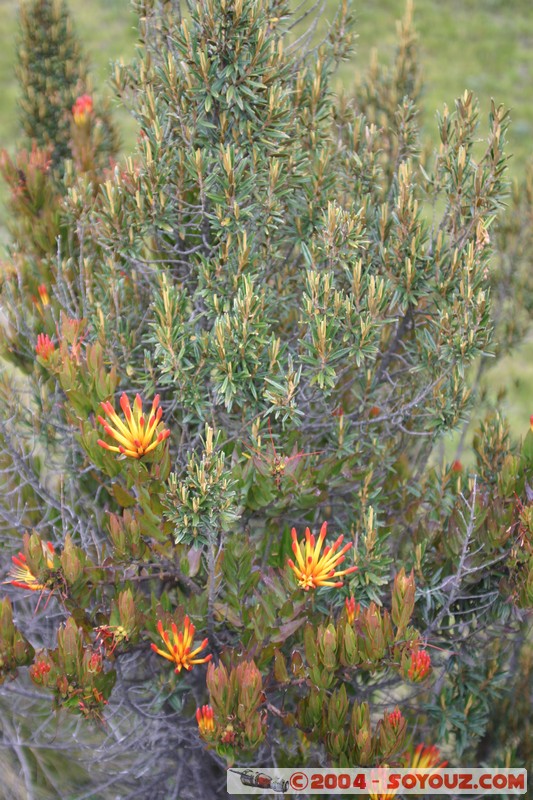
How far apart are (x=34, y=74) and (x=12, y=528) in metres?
2.87

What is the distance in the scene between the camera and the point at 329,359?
7.97 ft

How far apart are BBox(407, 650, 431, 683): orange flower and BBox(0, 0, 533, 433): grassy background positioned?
32.2 ft

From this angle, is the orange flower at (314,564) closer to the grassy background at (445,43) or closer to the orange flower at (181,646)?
the orange flower at (181,646)

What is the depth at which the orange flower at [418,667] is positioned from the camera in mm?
2230

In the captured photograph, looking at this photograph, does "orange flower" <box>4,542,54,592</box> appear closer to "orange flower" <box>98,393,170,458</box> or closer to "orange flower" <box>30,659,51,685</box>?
"orange flower" <box>30,659,51,685</box>

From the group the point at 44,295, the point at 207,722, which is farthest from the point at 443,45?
the point at 207,722

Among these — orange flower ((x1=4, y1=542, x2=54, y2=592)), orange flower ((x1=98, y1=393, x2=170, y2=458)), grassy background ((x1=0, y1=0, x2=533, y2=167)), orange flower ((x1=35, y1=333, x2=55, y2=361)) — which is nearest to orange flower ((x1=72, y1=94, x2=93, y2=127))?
orange flower ((x1=35, y1=333, x2=55, y2=361))

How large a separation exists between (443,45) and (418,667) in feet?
43.5

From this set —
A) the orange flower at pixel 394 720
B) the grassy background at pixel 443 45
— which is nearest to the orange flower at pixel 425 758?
the orange flower at pixel 394 720

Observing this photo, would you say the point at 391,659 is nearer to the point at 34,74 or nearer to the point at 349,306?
the point at 349,306

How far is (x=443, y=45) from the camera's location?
1349 centimetres

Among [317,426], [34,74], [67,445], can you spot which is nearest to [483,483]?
[317,426]

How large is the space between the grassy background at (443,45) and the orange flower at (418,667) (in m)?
9.80

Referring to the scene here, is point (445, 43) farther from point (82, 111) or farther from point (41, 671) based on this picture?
point (41, 671)
